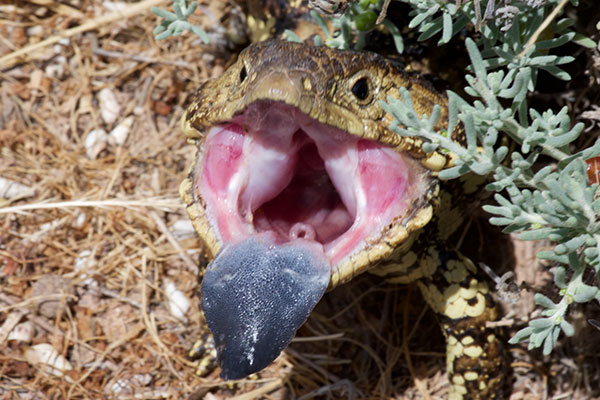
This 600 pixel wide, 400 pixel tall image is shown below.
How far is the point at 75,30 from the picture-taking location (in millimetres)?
2762

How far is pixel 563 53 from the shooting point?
7.37 ft

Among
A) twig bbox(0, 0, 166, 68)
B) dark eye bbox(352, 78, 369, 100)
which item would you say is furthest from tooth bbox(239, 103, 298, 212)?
twig bbox(0, 0, 166, 68)

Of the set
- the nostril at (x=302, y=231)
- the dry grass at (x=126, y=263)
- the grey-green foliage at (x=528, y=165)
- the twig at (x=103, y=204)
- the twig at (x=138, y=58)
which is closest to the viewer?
the grey-green foliage at (x=528, y=165)

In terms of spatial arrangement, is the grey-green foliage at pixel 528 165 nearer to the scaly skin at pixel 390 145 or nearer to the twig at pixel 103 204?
the scaly skin at pixel 390 145

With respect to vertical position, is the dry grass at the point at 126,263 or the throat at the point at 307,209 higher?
the throat at the point at 307,209

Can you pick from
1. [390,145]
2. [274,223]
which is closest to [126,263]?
[274,223]

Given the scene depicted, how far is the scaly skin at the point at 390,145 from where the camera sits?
1.57 metres

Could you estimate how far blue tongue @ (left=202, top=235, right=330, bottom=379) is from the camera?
1.63 meters

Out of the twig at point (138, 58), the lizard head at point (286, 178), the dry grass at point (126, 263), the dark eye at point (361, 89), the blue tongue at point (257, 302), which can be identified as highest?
the dark eye at point (361, 89)

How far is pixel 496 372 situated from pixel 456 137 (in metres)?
0.76

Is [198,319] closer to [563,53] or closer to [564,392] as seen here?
[564,392]

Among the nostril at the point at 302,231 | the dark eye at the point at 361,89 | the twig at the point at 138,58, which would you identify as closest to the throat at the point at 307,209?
the nostril at the point at 302,231

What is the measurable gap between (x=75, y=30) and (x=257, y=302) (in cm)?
161

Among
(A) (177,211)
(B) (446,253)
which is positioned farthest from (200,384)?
(B) (446,253)
